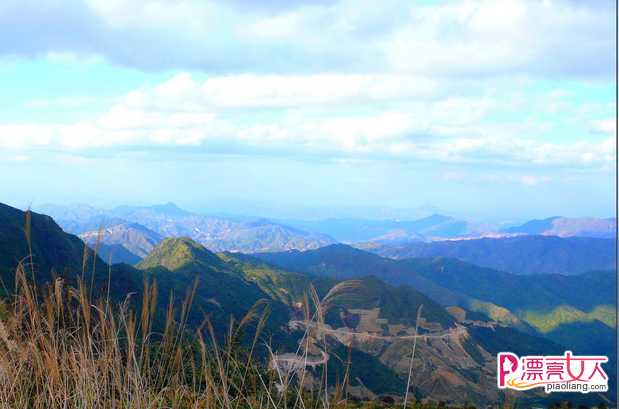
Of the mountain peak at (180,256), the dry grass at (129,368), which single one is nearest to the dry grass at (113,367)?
the dry grass at (129,368)

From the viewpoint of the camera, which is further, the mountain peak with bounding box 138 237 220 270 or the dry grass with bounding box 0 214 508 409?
the mountain peak with bounding box 138 237 220 270

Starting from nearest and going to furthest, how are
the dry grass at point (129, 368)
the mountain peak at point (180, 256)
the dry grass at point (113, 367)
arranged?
the dry grass at point (129, 368)
the dry grass at point (113, 367)
the mountain peak at point (180, 256)

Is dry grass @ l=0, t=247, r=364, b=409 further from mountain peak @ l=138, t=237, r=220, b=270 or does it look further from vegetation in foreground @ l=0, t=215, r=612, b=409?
mountain peak @ l=138, t=237, r=220, b=270

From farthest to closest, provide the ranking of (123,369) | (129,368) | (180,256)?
(180,256) < (123,369) < (129,368)

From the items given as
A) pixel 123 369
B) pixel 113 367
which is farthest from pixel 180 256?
pixel 113 367

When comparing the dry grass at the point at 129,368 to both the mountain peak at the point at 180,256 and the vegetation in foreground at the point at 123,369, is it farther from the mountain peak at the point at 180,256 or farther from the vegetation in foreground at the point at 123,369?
the mountain peak at the point at 180,256

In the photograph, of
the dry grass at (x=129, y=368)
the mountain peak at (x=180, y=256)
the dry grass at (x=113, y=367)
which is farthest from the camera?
the mountain peak at (x=180, y=256)

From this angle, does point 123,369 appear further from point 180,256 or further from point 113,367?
point 180,256

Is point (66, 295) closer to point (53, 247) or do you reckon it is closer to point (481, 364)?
point (53, 247)

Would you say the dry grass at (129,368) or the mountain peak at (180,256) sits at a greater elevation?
the dry grass at (129,368)

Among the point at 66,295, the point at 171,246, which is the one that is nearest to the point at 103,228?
the point at 66,295

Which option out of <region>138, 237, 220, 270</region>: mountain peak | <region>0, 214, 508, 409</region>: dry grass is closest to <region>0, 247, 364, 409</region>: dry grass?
<region>0, 214, 508, 409</region>: dry grass

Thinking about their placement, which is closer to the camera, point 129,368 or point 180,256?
point 129,368

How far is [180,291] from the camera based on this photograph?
126m
